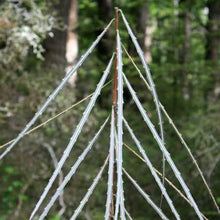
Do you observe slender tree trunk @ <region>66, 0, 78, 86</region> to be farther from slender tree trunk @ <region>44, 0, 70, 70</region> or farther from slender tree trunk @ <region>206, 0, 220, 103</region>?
slender tree trunk @ <region>206, 0, 220, 103</region>

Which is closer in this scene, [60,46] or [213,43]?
[60,46]

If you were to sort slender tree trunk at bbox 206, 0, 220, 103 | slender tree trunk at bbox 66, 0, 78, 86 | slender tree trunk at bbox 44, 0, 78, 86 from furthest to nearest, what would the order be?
slender tree trunk at bbox 206, 0, 220, 103 → slender tree trunk at bbox 66, 0, 78, 86 → slender tree trunk at bbox 44, 0, 78, 86

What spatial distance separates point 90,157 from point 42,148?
0.52 meters

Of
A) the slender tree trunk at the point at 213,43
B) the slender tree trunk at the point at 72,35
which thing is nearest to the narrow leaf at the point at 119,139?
the slender tree trunk at the point at 72,35

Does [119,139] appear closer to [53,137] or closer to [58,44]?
[53,137]

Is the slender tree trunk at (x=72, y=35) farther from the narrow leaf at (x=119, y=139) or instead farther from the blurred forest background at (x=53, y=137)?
the narrow leaf at (x=119, y=139)

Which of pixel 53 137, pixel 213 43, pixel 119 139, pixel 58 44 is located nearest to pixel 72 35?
pixel 58 44

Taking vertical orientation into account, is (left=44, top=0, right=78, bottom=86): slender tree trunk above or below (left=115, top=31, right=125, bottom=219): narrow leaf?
above

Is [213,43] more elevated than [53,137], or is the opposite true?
[213,43]

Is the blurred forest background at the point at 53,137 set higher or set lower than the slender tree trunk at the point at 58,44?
lower

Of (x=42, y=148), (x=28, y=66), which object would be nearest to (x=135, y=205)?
(x=42, y=148)

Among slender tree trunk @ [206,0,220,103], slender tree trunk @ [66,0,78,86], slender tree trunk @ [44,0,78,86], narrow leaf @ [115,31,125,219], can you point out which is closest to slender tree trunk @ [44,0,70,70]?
slender tree trunk @ [44,0,78,86]

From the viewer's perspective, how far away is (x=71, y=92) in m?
4.63

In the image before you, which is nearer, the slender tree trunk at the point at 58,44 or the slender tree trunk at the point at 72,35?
the slender tree trunk at the point at 58,44
